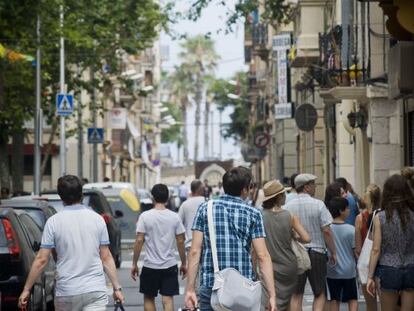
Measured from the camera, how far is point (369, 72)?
3195cm

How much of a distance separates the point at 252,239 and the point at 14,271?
638cm

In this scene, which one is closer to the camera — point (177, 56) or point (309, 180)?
point (309, 180)

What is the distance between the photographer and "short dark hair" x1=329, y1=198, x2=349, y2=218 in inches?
691

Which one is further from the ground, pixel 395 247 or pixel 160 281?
pixel 395 247

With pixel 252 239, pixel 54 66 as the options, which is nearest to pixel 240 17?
pixel 54 66

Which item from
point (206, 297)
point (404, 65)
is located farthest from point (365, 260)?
point (404, 65)

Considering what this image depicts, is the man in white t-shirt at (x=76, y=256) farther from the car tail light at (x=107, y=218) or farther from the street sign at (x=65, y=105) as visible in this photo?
the street sign at (x=65, y=105)

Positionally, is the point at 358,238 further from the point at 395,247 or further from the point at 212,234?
the point at 212,234

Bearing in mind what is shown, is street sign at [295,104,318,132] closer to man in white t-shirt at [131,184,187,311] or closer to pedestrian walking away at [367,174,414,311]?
man in white t-shirt at [131,184,187,311]

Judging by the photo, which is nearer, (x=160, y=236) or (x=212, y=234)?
(x=212, y=234)

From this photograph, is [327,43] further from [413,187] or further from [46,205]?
[413,187]

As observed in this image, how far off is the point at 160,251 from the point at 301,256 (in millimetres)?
1994

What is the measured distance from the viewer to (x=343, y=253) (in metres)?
17.4

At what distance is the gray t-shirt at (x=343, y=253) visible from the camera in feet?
56.4
